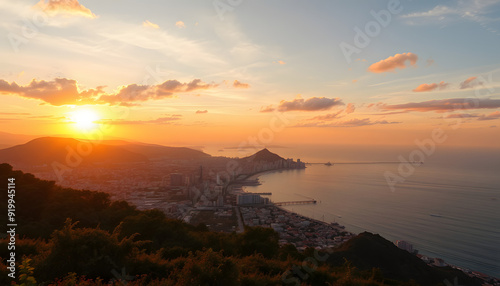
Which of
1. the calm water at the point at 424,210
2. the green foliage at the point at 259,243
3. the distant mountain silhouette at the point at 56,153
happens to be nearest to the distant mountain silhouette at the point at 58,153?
the distant mountain silhouette at the point at 56,153

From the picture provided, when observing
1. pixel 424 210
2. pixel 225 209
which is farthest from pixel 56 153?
pixel 424 210

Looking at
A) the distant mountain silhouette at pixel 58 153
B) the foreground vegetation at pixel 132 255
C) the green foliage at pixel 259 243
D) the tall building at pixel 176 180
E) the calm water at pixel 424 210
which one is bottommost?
the calm water at pixel 424 210

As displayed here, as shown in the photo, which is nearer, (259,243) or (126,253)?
(126,253)

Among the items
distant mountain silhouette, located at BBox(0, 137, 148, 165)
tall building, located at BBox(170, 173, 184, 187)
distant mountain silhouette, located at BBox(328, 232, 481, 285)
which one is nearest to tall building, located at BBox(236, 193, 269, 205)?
tall building, located at BBox(170, 173, 184, 187)

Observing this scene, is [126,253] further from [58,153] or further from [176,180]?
[58,153]

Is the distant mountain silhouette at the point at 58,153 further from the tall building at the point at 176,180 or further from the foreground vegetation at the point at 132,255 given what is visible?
the foreground vegetation at the point at 132,255

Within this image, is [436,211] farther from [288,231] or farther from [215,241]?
[215,241]

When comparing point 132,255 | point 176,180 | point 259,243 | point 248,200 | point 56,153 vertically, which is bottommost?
point 248,200

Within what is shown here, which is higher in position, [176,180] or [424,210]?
[176,180]
